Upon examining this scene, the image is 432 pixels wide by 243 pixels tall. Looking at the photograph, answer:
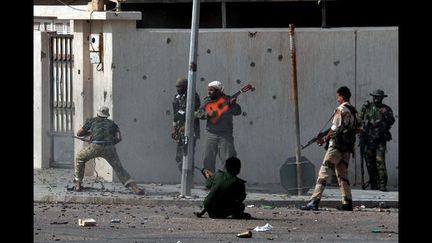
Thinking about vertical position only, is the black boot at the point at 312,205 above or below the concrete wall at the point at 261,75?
below

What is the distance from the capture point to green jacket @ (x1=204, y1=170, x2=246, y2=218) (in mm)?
15352

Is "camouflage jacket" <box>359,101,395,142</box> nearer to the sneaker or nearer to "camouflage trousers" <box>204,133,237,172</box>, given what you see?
"camouflage trousers" <box>204,133,237,172</box>

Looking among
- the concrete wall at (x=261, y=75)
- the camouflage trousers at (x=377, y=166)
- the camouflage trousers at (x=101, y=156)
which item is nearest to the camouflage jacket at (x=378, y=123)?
the camouflage trousers at (x=377, y=166)

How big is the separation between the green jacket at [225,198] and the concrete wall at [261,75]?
4066mm

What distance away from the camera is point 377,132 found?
1845 centimetres

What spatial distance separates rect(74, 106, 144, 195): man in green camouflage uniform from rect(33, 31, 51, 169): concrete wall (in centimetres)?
294

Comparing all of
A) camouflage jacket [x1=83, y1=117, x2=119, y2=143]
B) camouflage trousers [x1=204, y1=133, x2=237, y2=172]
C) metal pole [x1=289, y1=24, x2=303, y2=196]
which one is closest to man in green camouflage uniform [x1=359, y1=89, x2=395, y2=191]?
metal pole [x1=289, y1=24, x2=303, y2=196]

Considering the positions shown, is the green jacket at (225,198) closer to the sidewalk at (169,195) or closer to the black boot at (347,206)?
the black boot at (347,206)

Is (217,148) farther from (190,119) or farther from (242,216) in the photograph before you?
(242,216)

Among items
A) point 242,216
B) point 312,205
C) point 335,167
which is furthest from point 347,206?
point 242,216

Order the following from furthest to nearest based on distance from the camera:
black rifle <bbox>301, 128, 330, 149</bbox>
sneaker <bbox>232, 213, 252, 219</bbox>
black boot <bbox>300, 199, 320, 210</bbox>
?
1. black rifle <bbox>301, 128, 330, 149</bbox>
2. black boot <bbox>300, 199, 320, 210</bbox>
3. sneaker <bbox>232, 213, 252, 219</bbox>

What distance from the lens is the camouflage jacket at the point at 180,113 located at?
18938 millimetres

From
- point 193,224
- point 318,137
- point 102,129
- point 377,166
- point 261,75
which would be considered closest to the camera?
point 193,224

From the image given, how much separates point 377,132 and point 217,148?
97.1 inches
